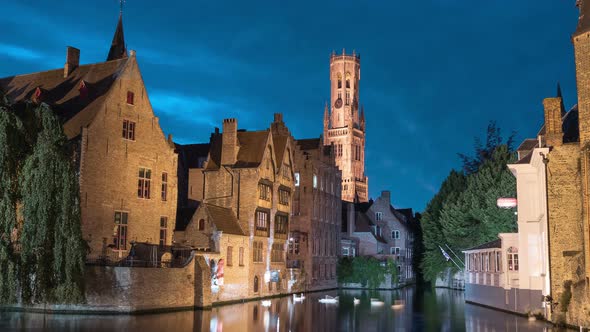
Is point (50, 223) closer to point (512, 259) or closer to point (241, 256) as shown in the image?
point (241, 256)

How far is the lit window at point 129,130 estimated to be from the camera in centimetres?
4503

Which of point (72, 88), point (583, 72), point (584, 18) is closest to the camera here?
point (583, 72)

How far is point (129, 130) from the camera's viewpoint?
4538cm

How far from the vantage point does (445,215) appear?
223 feet

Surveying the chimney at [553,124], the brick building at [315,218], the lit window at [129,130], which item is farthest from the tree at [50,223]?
the brick building at [315,218]

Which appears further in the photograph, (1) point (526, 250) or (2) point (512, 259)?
(2) point (512, 259)

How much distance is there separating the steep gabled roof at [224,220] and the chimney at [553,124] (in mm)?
23832

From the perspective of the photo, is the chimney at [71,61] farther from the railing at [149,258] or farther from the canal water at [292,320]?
the canal water at [292,320]

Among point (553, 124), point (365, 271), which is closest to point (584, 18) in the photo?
point (553, 124)

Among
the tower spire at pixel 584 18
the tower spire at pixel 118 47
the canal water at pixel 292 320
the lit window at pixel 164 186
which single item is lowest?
the canal water at pixel 292 320

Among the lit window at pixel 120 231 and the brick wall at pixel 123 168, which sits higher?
the brick wall at pixel 123 168

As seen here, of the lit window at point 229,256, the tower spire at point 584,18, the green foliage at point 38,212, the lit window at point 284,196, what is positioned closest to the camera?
the green foliage at point 38,212

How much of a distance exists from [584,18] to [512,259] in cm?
1657

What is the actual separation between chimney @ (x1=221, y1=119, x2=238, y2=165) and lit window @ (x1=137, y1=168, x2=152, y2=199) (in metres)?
10.2
